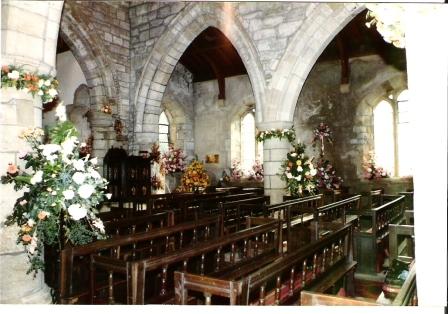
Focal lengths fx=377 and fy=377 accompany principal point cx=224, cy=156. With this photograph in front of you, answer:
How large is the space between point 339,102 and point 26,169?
8.74 metres

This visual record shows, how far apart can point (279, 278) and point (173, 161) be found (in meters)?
9.21

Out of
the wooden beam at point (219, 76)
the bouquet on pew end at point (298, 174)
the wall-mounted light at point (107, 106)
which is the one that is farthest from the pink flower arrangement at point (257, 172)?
the wall-mounted light at point (107, 106)

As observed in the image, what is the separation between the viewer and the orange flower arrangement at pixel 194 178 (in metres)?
11.0

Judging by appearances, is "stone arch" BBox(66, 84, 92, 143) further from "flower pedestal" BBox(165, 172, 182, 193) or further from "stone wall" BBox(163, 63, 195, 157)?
"flower pedestal" BBox(165, 172, 182, 193)

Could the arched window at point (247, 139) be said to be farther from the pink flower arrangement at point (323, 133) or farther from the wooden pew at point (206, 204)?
the wooden pew at point (206, 204)

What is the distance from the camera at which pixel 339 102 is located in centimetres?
1031

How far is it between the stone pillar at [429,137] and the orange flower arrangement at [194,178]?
874cm

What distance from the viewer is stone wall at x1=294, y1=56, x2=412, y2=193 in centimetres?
973

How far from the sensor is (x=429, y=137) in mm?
2320

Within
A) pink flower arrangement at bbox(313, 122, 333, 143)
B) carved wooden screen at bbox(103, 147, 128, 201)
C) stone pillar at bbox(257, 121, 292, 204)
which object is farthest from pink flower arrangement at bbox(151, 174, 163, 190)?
pink flower arrangement at bbox(313, 122, 333, 143)

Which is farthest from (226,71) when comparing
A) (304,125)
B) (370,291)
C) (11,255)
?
(11,255)

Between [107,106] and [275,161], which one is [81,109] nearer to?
[107,106]

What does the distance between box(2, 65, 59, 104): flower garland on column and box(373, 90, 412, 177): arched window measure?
8825 millimetres
